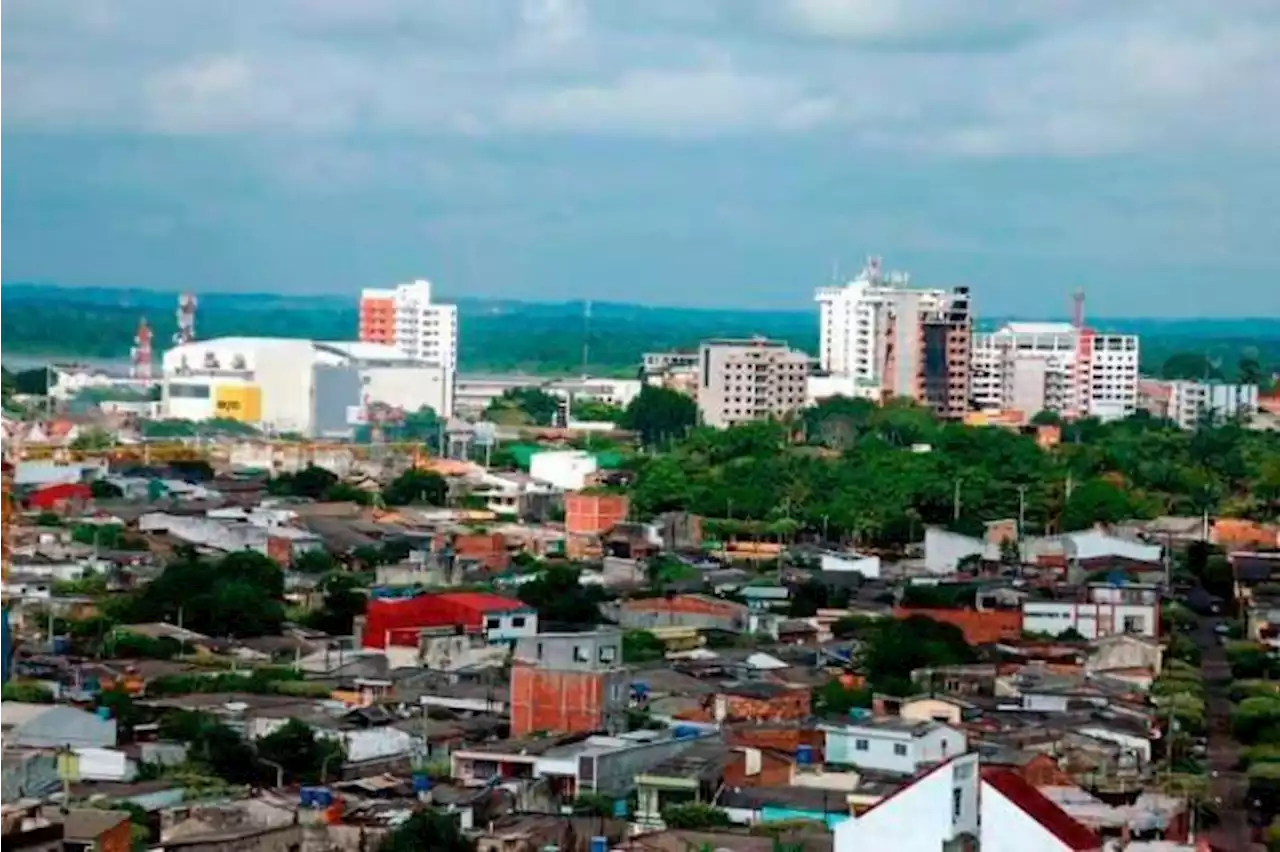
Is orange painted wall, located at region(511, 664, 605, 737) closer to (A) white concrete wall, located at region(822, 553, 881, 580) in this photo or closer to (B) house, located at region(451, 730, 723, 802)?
(B) house, located at region(451, 730, 723, 802)

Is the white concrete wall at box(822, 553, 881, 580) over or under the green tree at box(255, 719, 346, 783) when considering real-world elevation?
over

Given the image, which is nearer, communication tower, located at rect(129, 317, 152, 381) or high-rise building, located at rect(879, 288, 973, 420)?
high-rise building, located at rect(879, 288, 973, 420)

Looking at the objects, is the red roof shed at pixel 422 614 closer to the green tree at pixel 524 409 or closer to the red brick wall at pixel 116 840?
the red brick wall at pixel 116 840

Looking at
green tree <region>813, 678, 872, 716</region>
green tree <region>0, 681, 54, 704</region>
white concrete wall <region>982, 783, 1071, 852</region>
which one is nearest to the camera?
white concrete wall <region>982, 783, 1071, 852</region>

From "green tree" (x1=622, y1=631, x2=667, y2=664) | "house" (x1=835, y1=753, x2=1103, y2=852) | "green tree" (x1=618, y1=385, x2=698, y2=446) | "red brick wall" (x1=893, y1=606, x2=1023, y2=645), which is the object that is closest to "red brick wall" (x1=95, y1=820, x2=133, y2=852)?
"house" (x1=835, y1=753, x2=1103, y2=852)

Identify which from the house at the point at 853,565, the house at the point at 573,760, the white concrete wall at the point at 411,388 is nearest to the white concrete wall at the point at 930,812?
the house at the point at 573,760

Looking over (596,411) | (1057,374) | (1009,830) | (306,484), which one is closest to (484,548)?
(306,484)
